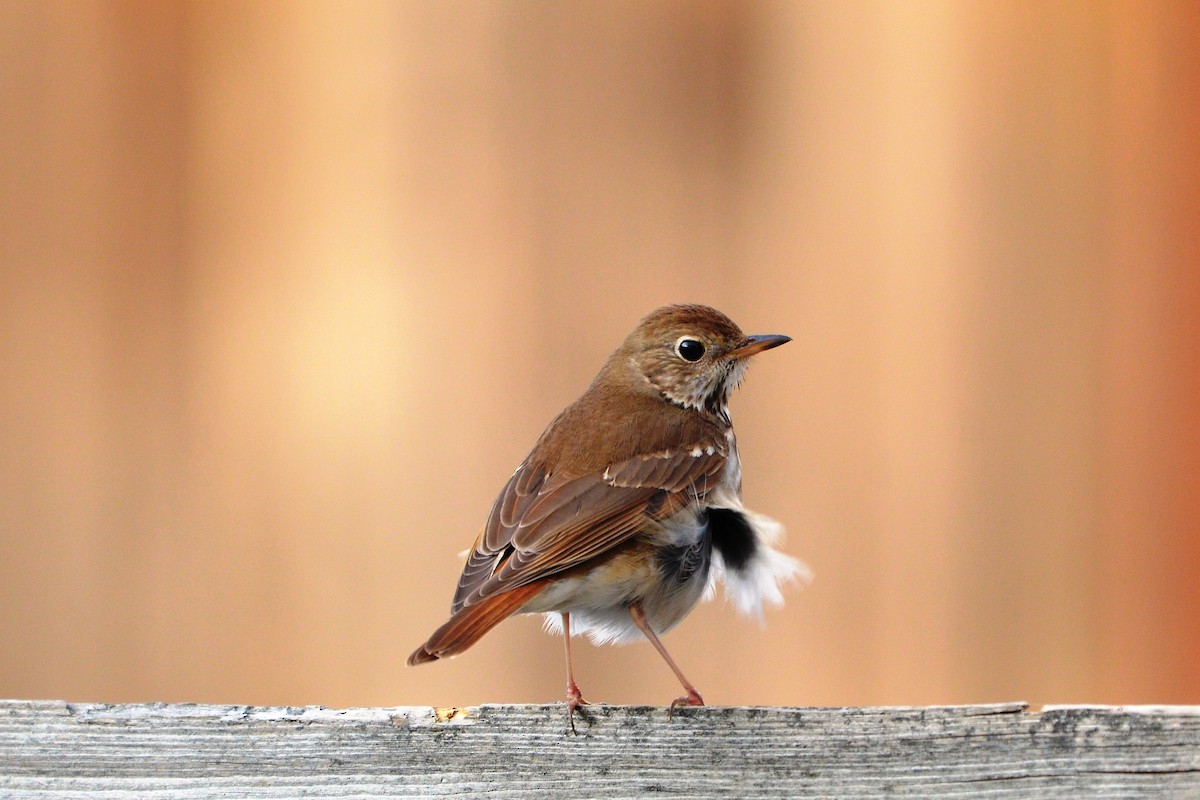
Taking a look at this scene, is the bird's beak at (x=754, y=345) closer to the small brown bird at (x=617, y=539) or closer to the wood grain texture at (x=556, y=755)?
the small brown bird at (x=617, y=539)

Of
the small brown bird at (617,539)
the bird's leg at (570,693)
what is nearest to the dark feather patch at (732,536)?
the small brown bird at (617,539)

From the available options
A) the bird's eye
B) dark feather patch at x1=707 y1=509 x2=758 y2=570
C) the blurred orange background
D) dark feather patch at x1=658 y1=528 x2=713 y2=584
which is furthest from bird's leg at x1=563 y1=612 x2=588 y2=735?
the bird's eye

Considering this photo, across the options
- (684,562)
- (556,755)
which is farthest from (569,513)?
(556,755)

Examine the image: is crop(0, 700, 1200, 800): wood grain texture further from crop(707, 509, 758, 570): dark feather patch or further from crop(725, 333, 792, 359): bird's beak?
crop(725, 333, 792, 359): bird's beak

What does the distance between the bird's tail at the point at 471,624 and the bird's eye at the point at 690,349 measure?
1.32 m

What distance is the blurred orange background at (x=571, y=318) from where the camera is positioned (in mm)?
4469

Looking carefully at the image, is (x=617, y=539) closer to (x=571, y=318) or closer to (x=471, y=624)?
(x=471, y=624)

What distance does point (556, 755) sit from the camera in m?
2.58

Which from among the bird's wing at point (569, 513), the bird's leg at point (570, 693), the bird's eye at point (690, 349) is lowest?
the bird's leg at point (570, 693)

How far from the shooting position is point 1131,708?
2.53 metres

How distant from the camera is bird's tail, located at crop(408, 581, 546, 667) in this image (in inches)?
118

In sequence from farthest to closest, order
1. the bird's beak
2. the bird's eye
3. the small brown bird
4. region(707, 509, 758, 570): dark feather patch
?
1. the bird's eye
2. the bird's beak
3. region(707, 509, 758, 570): dark feather patch
4. the small brown bird

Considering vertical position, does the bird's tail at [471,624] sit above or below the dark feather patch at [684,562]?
above

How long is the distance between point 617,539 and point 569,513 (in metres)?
0.15
